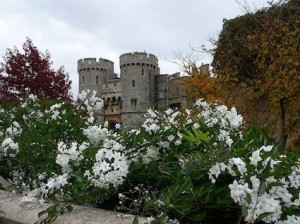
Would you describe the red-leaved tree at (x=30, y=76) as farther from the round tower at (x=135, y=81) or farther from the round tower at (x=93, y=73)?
the round tower at (x=93, y=73)

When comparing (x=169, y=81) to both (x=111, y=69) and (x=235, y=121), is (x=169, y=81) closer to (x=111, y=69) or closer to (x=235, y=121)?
(x=111, y=69)

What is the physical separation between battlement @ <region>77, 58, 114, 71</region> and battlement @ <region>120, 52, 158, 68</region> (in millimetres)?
4958

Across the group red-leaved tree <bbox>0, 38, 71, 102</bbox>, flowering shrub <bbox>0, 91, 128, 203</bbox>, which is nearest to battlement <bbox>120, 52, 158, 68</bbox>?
red-leaved tree <bbox>0, 38, 71, 102</bbox>

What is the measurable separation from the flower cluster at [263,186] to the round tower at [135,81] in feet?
156

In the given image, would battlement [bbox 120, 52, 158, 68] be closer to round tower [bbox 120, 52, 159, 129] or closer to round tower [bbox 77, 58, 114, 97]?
round tower [bbox 120, 52, 159, 129]

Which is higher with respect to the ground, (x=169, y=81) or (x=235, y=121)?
(x=169, y=81)

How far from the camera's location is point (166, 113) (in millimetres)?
3803

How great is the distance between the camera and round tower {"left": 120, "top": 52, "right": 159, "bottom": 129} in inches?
1966

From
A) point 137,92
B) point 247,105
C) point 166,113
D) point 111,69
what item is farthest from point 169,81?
point 166,113

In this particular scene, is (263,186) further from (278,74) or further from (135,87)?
(135,87)

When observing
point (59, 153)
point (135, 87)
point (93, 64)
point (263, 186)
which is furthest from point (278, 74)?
point (93, 64)

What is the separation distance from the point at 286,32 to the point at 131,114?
38726 millimetres

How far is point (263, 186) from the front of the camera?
4.57 ft

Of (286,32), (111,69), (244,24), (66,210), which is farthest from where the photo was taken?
(111,69)
